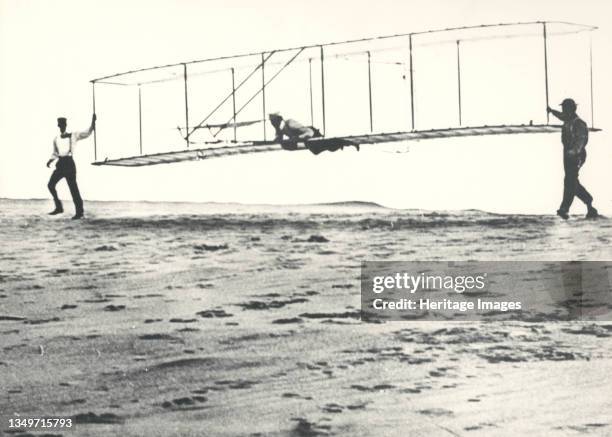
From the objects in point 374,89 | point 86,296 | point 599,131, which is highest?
point 374,89

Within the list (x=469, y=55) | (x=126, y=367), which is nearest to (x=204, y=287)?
(x=126, y=367)

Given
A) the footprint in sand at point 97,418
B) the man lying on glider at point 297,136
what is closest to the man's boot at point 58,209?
the man lying on glider at point 297,136

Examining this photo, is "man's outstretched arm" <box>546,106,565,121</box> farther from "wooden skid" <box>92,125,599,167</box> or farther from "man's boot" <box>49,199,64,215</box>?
"man's boot" <box>49,199,64,215</box>

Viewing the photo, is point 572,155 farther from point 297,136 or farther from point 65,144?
point 65,144


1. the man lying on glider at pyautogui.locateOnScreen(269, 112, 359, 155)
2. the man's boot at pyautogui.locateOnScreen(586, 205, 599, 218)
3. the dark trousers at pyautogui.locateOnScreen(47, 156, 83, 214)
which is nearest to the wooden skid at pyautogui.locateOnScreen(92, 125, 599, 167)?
the man lying on glider at pyautogui.locateOnScreen(269, 112, 359, 155)

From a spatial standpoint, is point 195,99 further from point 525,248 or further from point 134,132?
point 525,248

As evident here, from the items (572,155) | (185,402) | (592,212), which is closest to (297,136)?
(572,155)
